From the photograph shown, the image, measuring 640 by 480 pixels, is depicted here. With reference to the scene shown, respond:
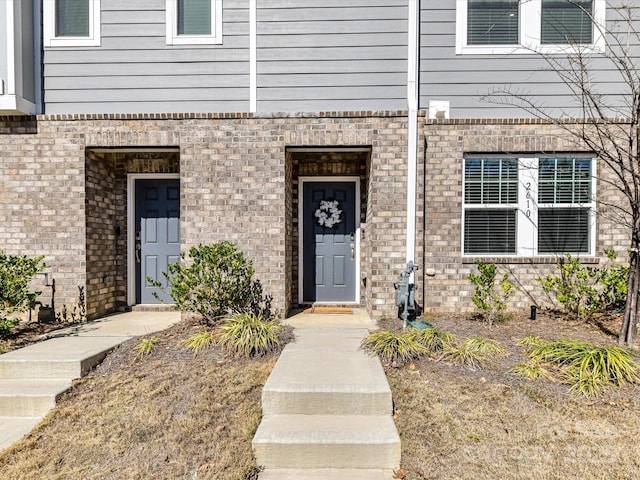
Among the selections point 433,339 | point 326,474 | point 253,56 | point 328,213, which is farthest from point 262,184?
point 326,474

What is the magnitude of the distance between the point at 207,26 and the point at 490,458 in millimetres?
5675

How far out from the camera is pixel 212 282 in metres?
4.24

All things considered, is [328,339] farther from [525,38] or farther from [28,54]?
[28,54]

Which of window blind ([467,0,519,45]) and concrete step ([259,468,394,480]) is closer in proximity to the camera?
concrete step ([259,468,394,480])

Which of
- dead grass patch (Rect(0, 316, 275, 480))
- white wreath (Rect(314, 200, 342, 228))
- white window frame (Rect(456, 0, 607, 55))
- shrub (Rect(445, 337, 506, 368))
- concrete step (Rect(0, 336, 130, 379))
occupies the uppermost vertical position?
white window frame (Rect(456, 0, 607, 55))

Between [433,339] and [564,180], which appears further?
[564,180]

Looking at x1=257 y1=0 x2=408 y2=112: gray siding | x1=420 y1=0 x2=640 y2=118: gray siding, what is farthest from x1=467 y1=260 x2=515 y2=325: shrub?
x1=257 y1=0 x2=408 y2=112: gray siding

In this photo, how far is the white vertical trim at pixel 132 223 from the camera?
5652mm

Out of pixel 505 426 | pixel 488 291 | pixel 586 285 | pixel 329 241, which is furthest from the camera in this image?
pixel 329 241

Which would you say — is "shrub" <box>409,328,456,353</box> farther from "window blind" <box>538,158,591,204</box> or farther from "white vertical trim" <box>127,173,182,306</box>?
"white vertical trim" <box>127,173,182,306</box>

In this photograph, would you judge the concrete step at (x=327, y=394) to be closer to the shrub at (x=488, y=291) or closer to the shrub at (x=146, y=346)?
the shrub at (x=146, y=346)

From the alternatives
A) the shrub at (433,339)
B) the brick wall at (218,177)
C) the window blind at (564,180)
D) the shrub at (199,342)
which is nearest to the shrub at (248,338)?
the shrub at (199,342)

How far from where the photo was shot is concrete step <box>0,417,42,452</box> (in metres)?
2.63

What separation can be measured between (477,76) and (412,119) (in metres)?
1.11
